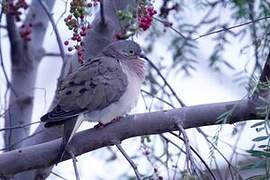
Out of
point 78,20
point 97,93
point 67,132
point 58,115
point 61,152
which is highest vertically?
point 78,20

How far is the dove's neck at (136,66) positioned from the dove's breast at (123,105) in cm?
5

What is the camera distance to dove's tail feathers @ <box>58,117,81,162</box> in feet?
8.45

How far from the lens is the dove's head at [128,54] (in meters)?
3.29

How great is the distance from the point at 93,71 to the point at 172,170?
549mm

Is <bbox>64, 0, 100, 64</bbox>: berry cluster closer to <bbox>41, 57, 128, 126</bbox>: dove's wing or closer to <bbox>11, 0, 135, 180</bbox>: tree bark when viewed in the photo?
<bbox>41, 57, 128, 126</bbox>: dove's wing

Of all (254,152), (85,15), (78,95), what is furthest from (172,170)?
(254,152)

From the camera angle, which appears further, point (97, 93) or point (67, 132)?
point (97, 93)

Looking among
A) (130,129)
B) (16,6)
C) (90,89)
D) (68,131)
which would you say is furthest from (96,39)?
(130,129)

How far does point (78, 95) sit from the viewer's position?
9.72 feet

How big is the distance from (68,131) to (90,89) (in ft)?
1.14

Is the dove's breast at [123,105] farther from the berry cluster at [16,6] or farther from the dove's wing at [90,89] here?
the berry cluster at [16,6]

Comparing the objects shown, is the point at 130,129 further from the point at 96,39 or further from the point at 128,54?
the point at 128,54

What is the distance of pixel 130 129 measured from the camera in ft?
8.41

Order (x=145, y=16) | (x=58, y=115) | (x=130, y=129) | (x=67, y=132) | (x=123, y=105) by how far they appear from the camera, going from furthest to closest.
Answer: (x=123, y=105)
(x=145, y=16)
(x=58, y=115)
(x=67, y=132)
(x=130, y=129)
